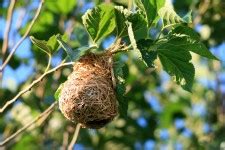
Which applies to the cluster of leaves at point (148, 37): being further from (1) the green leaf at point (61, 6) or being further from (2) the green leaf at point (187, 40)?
(1) the green leaf at point (61, 6)

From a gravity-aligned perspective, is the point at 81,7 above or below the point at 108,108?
below

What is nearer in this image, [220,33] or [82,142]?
[220,33]

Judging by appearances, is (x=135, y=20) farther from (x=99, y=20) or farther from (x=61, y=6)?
(x=61, y=6)

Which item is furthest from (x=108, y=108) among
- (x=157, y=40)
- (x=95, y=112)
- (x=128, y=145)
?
(x=128, y=145)

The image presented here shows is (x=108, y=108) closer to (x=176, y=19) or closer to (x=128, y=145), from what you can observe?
(x=176, y=19)

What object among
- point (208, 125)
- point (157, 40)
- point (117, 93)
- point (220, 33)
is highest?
point (157, 40)

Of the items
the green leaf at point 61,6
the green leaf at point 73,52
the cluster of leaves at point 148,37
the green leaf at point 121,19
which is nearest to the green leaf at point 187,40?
the cluster of leaves at point 148,37
